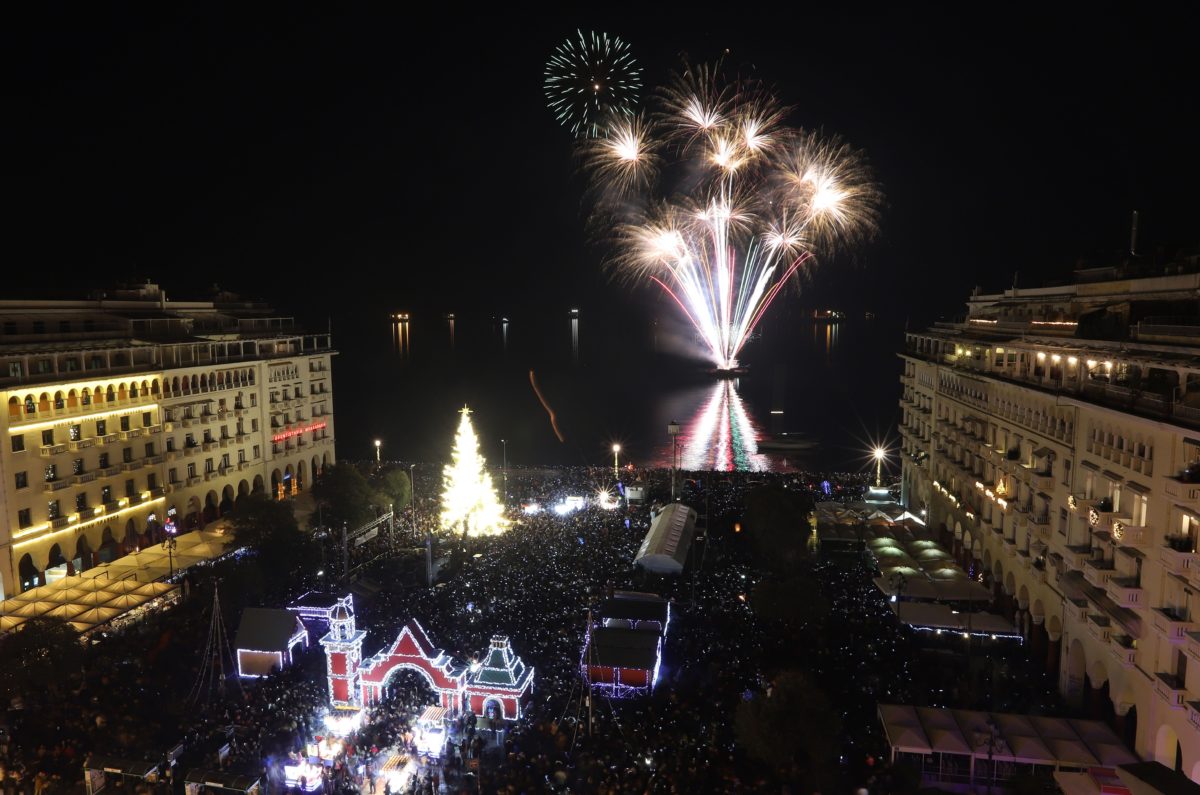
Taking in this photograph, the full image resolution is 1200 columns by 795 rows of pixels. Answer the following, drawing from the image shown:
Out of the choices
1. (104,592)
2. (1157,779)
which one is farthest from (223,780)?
(1157,779)

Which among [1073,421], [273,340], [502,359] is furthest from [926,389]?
[502,359]

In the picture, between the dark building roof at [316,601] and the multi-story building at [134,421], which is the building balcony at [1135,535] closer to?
the dark building roof at [316,601]

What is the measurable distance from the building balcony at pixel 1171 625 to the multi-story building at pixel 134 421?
3661 centimetres

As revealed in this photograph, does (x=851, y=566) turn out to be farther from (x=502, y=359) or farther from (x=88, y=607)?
(x=502, y=359)

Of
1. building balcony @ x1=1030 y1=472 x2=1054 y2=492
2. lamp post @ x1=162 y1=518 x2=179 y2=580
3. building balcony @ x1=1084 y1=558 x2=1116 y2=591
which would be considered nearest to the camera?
building balcony @ x1=1084 y1=558 x2=1116 y2=591

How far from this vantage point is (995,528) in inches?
1292

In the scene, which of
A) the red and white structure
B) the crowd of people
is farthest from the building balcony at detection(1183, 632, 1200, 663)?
the red and white structure

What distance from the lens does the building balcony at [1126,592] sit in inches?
834

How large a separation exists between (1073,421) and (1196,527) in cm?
761

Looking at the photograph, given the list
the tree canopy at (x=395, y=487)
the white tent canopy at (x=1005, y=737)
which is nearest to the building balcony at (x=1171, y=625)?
the white tent canopy at (x=1005, y=737)

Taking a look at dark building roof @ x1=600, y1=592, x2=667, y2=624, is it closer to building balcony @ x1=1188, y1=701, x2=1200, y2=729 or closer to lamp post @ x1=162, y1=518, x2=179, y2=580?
building balcony @ x1=1188, y1=701, x2=1200, y2=729

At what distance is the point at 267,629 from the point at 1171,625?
81.2ft

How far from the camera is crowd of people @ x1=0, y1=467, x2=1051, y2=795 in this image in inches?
779

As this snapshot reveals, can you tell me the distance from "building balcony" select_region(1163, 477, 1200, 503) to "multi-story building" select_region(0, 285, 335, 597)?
37075 millimetres
